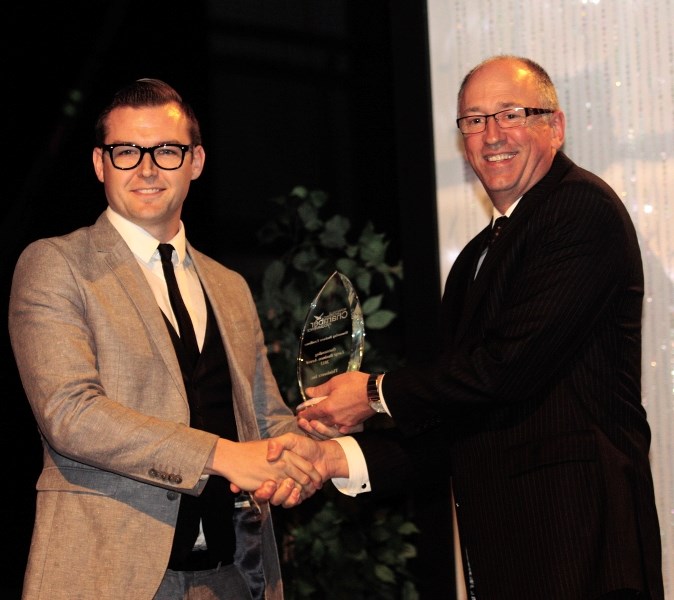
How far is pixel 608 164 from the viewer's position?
14.2 ft

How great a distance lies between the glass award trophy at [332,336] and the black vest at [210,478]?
46 centimetres

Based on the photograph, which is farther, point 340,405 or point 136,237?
point 340,405

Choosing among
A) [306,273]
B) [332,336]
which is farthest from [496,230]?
[306,273]

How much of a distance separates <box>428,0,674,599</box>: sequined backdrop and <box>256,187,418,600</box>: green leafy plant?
1.81 ft

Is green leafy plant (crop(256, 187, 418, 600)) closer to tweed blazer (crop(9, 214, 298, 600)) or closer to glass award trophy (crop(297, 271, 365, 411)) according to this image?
glass award trophy (crop(297, 271, 365, 411))

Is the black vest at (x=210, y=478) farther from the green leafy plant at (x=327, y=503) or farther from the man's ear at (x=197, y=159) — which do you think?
the green leafy plant at (x=327, y=503)

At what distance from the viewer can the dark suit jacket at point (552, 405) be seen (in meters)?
2.45

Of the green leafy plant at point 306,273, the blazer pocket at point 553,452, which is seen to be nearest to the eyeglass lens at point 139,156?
the blazer pocket at point 553,452

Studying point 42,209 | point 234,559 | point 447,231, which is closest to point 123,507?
point 234,559

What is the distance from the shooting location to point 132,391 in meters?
2.58

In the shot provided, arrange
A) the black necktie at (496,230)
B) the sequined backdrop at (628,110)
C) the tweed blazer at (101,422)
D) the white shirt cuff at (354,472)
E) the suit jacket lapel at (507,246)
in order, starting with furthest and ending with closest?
the sequined backdrop at (628,110)
the white shirt cuff at (354,472)
the black necktie at (496,230)
the suit jacket lapel at (507,246)
the tweed blazer at (101,422)

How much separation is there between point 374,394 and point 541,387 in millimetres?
534

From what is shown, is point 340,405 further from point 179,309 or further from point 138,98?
point 138,98

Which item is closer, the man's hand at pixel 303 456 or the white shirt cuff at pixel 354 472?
the man's hand at pixel 303 456
